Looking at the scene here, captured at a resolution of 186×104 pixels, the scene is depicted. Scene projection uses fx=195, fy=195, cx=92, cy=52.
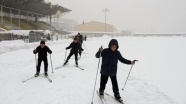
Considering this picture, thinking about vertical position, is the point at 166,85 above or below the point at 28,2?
below

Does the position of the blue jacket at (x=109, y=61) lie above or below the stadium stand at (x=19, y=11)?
below

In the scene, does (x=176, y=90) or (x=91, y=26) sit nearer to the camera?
(x=176, y=90)

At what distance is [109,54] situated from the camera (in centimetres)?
565

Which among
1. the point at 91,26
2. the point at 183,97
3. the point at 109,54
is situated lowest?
the point at 183,97

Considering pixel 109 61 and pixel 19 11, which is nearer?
pixel 109 61

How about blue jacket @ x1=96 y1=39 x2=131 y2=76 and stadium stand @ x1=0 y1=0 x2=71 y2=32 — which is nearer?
blue jacket @ x1=96 y1=39 x2=131 y2=76

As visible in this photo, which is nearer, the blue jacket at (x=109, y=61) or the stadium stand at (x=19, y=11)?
the blue jacket at (x=109, y=61)

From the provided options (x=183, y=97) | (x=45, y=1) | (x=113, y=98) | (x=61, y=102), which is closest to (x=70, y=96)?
(x=61, y=102)

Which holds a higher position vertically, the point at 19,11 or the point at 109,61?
the point at 19,11

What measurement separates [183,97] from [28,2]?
4438 centimetres

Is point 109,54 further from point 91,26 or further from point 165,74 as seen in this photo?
point 91,26

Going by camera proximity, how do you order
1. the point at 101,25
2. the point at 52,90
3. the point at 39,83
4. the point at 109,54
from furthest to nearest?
the point at 101,25 → the point at 39,83 → the point at 52,90 → the point at 109,54

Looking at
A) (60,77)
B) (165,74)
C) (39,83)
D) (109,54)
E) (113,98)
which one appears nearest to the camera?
(109,54)

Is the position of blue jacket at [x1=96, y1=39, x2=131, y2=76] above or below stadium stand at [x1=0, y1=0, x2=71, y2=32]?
below
